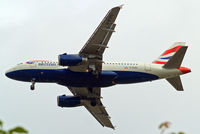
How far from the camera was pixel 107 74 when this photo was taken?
46688 mm

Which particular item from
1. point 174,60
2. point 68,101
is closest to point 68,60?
point 68,101

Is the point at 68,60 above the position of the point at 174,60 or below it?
above

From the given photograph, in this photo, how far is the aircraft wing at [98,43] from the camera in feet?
132

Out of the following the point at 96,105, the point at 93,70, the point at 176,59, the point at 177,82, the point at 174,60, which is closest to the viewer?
the point at 93,70

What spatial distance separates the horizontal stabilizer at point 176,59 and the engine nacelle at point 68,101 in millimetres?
16468

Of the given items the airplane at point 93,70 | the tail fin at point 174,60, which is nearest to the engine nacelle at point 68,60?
the airplane at point 93,70

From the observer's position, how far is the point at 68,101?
56438 millimetres

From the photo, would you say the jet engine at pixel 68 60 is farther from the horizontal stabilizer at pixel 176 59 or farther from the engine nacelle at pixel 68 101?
the engine nacelle at pixel 68 101

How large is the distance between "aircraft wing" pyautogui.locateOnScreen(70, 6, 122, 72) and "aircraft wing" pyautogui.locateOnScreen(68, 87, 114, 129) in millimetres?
8799

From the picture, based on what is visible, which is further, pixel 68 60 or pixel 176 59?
pixel 176 59

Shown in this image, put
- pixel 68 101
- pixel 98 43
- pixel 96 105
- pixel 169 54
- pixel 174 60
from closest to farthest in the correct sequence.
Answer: pixel 98 43, pixel 174 60, pixel 169 54, pixel 68 101, pixel 96 105

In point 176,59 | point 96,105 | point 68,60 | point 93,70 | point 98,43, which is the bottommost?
point 96,105

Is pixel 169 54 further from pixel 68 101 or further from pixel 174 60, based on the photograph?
pixel 68 101

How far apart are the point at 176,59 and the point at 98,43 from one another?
1167 centimetres
